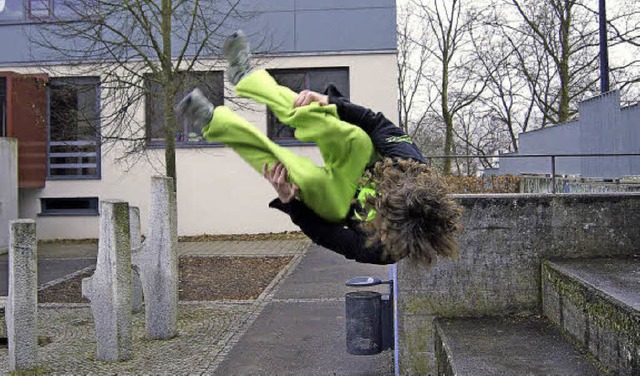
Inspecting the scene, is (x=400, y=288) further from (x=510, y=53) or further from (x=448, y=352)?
(x=510, y=53)

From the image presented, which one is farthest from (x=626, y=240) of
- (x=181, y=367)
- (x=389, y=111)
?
(x=389, y=111)

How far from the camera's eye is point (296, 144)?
55.5 ft

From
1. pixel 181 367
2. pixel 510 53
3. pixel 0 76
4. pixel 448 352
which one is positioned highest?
pixel 510 53

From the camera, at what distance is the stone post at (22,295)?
A: 6305mm

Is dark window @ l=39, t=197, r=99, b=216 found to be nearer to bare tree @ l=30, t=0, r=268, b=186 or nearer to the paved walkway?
bare tree @ l=30, t=0, r=268, b=186

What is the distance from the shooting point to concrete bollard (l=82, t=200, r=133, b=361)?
667 cm

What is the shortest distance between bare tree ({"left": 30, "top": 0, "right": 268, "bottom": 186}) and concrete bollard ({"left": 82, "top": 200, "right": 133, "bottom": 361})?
14.2 ft

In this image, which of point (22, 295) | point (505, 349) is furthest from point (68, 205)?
point (505, 349)

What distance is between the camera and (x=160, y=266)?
25.2 ft

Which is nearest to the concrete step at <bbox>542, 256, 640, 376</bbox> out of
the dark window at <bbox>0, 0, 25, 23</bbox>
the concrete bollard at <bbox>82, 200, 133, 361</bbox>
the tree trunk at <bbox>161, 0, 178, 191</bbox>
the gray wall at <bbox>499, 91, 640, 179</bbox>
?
the concrete bollard at <bbox>82, 200, 133, 361</bbox>

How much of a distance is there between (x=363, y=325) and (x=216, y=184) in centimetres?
1221

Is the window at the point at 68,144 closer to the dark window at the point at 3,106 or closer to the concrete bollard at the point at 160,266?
the dark window at the point at 3,106

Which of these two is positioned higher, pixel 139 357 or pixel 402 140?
pixel 402 140

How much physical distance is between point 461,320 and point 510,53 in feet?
92.9
